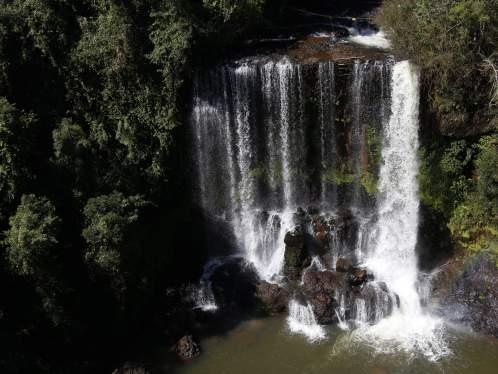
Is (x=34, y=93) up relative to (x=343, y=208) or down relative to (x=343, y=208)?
up

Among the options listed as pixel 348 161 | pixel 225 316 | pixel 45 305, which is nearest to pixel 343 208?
pixel 348 161

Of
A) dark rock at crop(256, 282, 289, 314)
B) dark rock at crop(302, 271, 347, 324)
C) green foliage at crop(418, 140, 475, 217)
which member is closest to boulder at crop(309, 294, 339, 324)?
dark rock at crop(302, 271, 347, 324)

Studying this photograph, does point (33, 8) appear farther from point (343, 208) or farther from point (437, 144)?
point (437, 144)

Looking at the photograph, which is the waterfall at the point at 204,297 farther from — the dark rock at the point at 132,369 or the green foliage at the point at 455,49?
the green foliage at the point at 455,49

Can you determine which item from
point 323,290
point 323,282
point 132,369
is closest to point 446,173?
point 323,282

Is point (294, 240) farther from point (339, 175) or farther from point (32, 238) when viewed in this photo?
point (32, 238)

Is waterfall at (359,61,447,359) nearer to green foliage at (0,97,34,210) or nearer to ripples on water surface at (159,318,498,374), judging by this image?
ripples on water surface at (159,318,498,374)

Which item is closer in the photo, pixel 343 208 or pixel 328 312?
pixel 328 312
